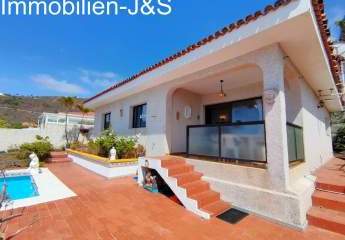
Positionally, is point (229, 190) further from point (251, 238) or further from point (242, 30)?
point (242, 30)

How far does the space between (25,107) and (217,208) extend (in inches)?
2759

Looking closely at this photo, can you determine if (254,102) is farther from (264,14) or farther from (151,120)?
(151,120)

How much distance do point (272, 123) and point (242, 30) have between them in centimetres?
278

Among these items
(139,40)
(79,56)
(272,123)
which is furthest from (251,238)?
(79,56)

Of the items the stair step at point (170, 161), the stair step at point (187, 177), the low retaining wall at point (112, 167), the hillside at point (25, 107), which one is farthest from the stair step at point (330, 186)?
the hillside at point (25, 107)

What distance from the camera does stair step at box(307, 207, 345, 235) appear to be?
14.0 ft

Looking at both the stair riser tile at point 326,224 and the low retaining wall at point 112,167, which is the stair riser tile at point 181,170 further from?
the stair riser tile at point 326,224

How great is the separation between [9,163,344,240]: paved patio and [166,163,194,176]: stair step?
0.95 m

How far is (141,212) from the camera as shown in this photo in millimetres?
5242

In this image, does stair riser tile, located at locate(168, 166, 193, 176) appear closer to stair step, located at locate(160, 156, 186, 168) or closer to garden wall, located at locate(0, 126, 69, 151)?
stair step, located at locate(160, 156, 186, 168)

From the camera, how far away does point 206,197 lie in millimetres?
5816

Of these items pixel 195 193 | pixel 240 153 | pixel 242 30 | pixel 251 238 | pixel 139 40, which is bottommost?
pixel 251 238

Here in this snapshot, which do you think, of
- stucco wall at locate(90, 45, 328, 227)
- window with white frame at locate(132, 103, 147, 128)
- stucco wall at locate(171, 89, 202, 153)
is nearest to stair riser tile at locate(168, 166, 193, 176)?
stucco wall at locate(90, 45, 328, 227)

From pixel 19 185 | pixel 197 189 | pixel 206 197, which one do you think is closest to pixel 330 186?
pixel 206 197
